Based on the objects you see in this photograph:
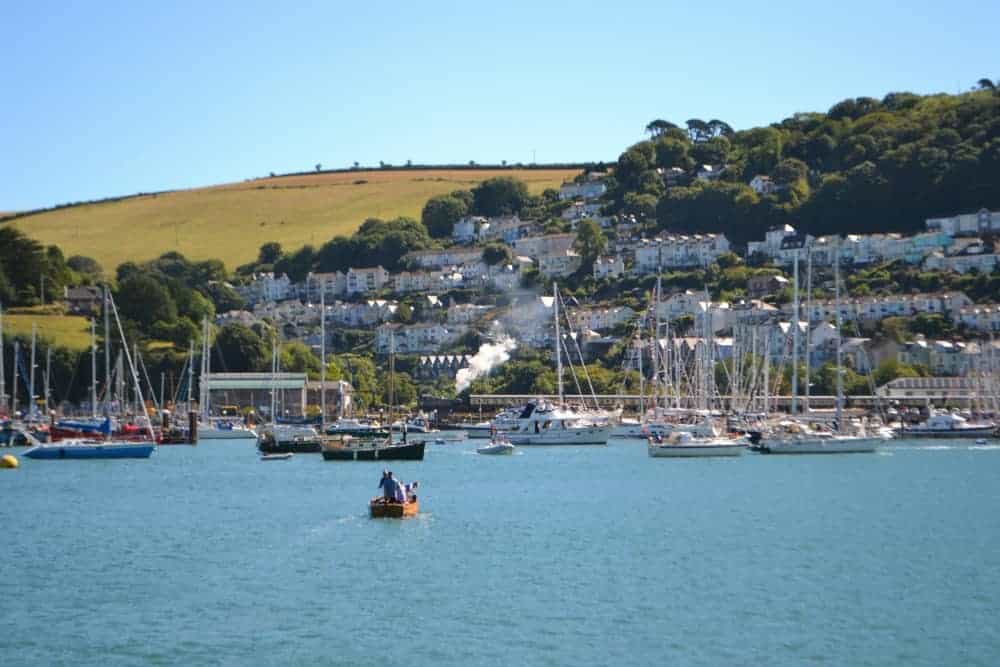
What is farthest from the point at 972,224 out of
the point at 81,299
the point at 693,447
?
the point at 693,447

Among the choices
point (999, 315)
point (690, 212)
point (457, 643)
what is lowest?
point (457, 643)

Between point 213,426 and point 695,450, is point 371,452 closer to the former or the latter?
point 695,450

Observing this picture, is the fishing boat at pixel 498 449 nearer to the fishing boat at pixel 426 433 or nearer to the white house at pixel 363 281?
the fishing boat at pixel 426 433

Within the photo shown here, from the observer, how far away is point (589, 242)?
611ft

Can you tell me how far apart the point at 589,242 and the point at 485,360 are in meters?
30.9

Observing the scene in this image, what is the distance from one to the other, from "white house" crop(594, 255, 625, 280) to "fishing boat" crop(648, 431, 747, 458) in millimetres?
98550

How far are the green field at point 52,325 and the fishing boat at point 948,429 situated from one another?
6822 centimetres

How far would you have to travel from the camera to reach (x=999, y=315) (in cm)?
14362

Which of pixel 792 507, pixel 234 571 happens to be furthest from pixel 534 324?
pixel 234 571

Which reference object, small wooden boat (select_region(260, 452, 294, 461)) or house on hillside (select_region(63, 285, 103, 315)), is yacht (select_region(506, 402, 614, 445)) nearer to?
small wooden boat (select_region(260, 452, 294, 461))

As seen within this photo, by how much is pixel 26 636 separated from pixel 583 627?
412 inches

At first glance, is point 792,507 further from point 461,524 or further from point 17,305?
point 17,305

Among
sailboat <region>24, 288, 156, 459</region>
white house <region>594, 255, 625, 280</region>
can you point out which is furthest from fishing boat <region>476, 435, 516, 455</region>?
white house <region>594, 255, 625, 280</region>

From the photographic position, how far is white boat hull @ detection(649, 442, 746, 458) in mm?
82062
